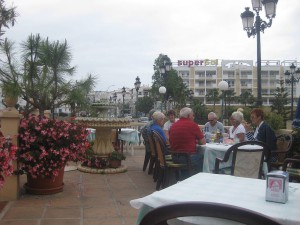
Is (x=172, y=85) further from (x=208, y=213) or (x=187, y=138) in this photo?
(x=208, y=213)

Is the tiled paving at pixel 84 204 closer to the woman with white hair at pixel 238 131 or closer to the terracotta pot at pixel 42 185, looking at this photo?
the terracotta pot at pixel 42 185

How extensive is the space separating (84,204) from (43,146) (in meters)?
0.83

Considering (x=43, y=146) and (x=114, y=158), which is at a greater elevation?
(x=43, y=146)

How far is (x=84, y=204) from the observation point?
391 centimetres

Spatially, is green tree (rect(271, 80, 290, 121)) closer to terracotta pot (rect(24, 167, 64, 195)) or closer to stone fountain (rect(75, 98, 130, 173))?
stone fountain (rect(75, 98, 130, 173))

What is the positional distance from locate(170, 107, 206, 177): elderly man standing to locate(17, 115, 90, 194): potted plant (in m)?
1.26

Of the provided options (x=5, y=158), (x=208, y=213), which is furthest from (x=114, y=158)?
(x=208, y=213)

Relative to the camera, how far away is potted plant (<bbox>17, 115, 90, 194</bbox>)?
3.96m

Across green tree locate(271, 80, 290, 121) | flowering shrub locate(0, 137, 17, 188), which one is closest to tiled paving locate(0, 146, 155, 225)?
flowering shrub locate(0, 137, 17, 188)

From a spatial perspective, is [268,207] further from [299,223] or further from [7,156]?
[7,156]

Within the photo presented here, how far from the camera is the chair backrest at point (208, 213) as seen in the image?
1035mm

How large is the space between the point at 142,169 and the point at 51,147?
2793 mm

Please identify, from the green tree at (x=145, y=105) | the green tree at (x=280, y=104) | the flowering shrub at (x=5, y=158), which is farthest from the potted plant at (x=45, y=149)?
the green tree at (x=145, y=105)

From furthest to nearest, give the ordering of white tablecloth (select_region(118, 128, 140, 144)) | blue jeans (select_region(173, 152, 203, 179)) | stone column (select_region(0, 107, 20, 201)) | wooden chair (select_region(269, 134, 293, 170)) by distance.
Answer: white tablecloth (select_region(118, 128, 140, 144)) < wooden chair (select_region(269, 134, 293, 170)) < blue jeans (select_region(173, 152, 203, 179)) < stone column (select_region(0, 107, 20, 201))
